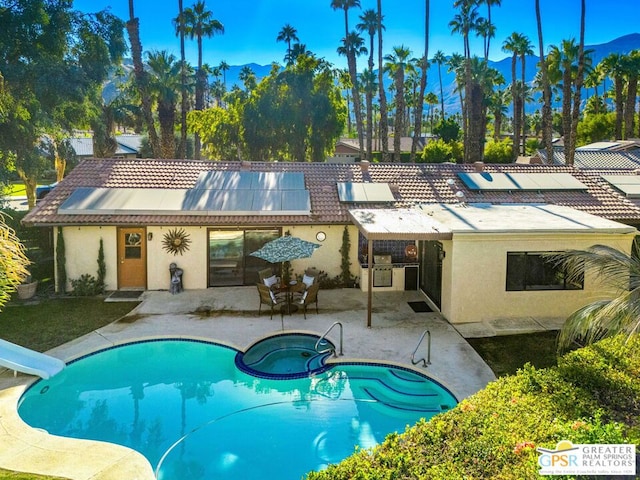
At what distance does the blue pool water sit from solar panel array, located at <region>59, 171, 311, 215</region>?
6.06m

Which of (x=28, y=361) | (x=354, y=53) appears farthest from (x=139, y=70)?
(x=28, y=361)

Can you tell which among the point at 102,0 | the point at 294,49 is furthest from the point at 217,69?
the point at 102,0

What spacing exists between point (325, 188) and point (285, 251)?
18.2 ft

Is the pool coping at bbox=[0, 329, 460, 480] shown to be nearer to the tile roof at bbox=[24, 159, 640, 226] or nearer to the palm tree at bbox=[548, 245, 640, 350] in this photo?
the palm tree at bbox=[548, 245, 640, 350]

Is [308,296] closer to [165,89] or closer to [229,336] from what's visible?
[229,336]

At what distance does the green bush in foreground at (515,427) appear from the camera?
211 inches

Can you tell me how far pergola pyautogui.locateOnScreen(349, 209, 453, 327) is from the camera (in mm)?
13688

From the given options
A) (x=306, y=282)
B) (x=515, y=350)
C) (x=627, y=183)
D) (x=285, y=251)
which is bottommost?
(x=515, y=350)

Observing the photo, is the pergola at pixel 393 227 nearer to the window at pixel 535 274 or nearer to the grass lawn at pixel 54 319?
the window at pixel 535 274

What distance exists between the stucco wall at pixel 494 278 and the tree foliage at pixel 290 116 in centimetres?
2548

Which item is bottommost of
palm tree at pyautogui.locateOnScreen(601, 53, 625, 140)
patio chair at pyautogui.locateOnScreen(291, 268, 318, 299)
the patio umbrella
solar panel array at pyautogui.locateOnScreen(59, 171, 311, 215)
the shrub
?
the shrub

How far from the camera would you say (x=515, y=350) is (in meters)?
12.4

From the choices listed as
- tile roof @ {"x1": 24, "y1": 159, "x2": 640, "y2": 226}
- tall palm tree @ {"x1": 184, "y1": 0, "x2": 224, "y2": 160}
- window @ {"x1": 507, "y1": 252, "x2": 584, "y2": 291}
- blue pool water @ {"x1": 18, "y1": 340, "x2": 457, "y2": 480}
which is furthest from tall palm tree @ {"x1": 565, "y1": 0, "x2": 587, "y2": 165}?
tall palm tree @ {"x1": 184, "y1": 0, "x2": 224, "y2": 160}

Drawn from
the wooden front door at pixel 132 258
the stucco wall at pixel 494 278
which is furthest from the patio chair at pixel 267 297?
the stucco wall at pixel 494 278
